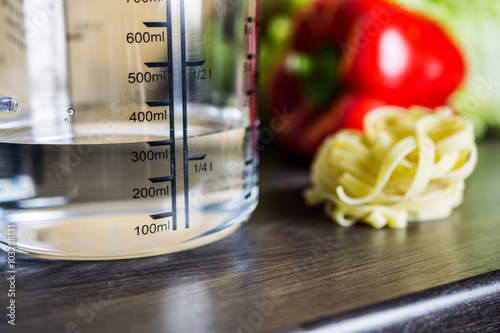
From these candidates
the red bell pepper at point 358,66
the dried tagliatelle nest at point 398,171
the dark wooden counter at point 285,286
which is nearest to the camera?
the dark wooden counter at point 285,286

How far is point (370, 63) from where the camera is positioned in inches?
29.9

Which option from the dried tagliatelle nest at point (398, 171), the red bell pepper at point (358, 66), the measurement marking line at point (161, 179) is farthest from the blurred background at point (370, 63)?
the measurement marking line at point (161, 179)

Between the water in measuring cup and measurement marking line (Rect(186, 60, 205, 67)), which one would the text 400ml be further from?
measurement marking line (Rect(186, 60, 205, 67))

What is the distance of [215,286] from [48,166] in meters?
0.15

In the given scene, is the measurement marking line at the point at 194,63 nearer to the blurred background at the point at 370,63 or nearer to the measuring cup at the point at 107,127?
the measuring cup at the point at 107,127

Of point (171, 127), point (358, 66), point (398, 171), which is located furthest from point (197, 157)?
point (358, 66)

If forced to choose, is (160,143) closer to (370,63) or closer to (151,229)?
(151,229)

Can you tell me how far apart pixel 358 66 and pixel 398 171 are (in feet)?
0.89

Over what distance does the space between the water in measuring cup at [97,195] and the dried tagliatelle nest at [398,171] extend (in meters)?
0.18

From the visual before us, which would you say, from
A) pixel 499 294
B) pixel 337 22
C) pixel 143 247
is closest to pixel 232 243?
pixel 143 247

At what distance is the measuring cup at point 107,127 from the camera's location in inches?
16.1

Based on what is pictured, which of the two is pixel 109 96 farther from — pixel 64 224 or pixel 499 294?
pixel 499 294

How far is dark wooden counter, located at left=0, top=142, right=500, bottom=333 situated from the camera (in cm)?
35

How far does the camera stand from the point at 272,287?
0.40 meters
